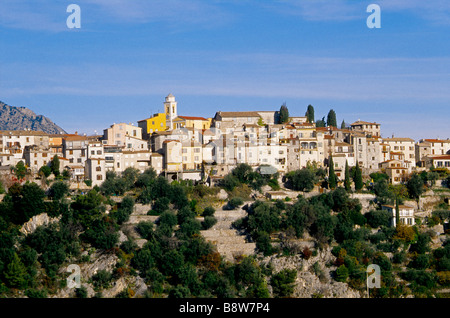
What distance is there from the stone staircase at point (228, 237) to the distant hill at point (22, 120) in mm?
72768

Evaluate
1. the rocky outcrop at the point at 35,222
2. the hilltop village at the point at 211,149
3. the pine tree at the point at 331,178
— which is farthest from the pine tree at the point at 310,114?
the rocky outcrop at the point at 35,222

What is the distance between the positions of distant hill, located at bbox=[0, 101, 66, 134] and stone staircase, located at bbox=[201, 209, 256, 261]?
7277 centimetres

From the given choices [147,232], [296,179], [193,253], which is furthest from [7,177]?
[296,179]

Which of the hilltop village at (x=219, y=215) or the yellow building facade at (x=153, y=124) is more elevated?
the yellow building facade at (x=153, y=124)

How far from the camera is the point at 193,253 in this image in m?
39.8

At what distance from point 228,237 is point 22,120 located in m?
80.6

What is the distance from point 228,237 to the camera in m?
42.5

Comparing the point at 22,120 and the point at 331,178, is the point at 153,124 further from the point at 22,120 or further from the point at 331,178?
the point at 22,120

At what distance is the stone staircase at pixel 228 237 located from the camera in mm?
41219

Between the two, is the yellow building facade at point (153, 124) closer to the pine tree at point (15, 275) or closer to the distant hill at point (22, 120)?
the pine tree at point (15, 275)

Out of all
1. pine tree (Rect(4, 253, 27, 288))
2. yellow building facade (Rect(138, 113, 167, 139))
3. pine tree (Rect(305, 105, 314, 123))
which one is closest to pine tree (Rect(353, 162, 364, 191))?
pine tree (Rect(305, 105, 314, 123))

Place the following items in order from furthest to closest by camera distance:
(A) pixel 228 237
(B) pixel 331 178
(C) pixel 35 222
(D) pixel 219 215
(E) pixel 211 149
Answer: (E) pixel 211 149 → (B) pixel 331 178 → (D) pixel 219 215 → (A) pixel 228 237 → (C) pixel 35 222

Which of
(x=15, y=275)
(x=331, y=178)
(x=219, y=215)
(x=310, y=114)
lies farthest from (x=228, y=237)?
(x=310, y=114)
